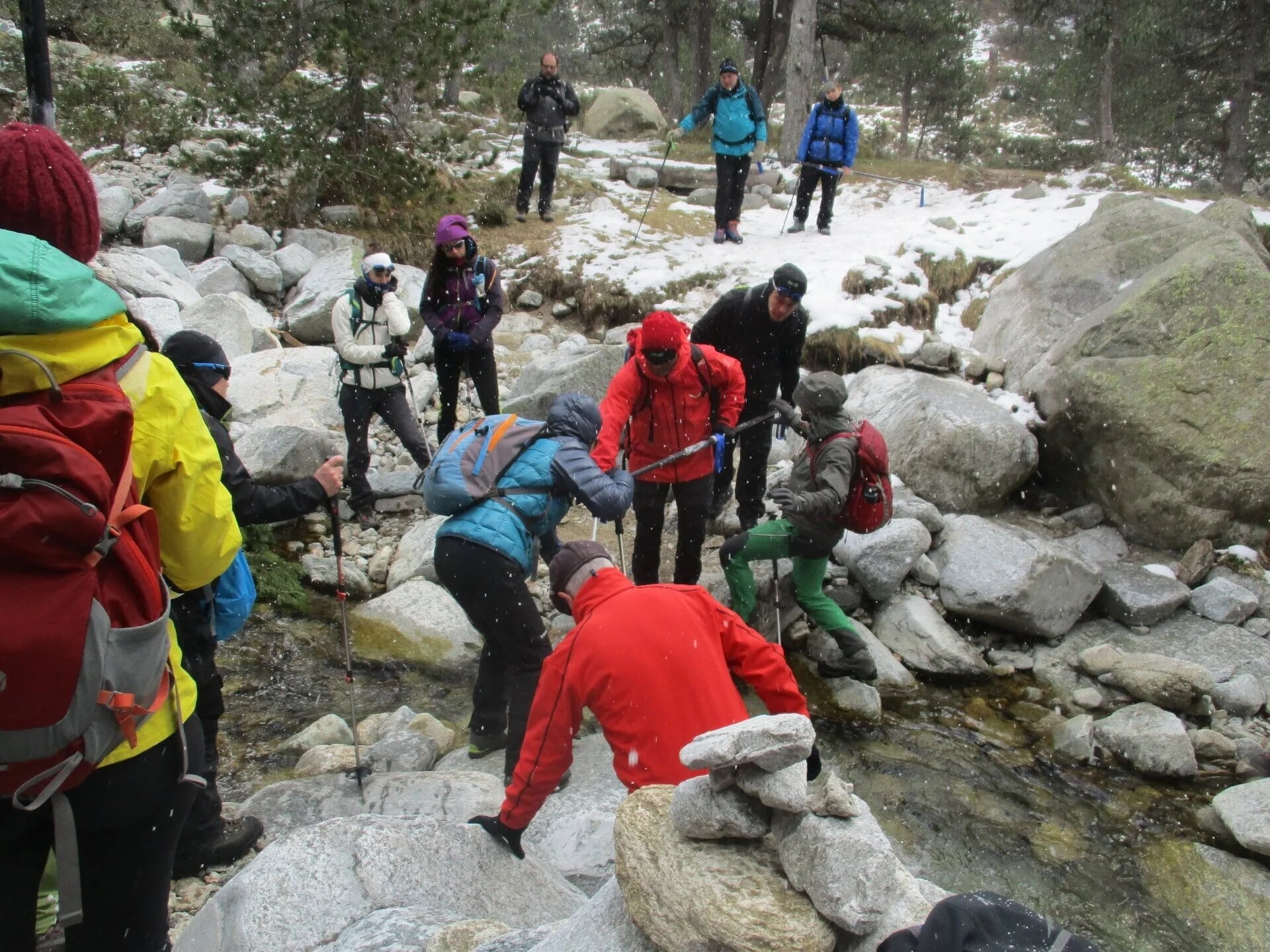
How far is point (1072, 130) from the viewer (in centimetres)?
2681

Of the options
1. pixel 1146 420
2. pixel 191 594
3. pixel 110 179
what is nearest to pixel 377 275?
pixel 191 594

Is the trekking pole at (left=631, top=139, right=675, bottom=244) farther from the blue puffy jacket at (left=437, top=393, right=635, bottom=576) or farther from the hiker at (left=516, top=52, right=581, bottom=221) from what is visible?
the blue puffy jacket at (left=437, top=393, right=635, bottom=576)

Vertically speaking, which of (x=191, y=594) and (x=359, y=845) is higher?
(x=191, y=594)

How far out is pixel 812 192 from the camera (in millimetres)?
13109

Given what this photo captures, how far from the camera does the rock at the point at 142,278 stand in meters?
9.72

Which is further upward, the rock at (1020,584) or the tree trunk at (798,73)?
the tree trunk at (798,73)

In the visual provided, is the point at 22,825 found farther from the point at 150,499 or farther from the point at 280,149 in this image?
the point at 280,149

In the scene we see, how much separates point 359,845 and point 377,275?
4.82 meters

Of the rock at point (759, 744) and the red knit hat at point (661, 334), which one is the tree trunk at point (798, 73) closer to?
the red knit hat at point (661, 334)

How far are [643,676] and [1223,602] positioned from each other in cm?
621

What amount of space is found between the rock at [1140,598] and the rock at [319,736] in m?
5.83

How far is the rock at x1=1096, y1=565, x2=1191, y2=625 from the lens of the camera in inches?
279

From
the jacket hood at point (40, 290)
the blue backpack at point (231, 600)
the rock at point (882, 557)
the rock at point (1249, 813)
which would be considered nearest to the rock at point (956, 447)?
the rock at point (882, 557)

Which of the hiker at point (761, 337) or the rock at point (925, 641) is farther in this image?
the rock at point (925, 641)
